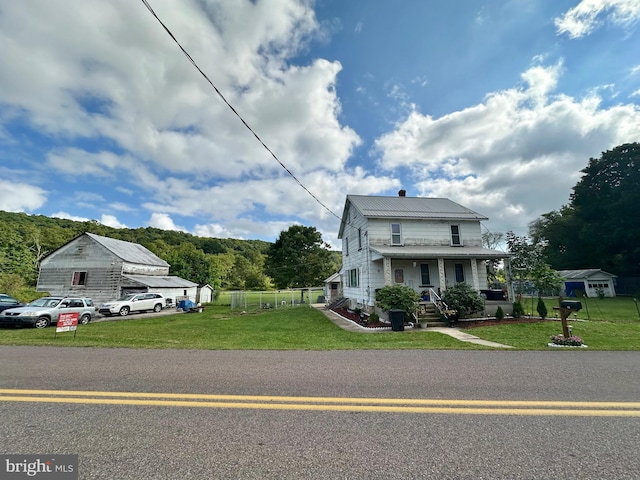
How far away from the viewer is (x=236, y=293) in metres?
25.9

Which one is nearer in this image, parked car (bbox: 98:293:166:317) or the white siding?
the white siding

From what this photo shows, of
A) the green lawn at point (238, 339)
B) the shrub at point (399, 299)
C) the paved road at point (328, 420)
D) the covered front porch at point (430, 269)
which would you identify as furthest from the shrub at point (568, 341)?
the covered front porch at point (430, 269)

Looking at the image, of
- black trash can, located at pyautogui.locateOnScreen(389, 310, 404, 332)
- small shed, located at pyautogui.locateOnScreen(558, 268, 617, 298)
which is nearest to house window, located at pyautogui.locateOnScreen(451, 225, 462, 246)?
black trash can, located at pyautogui.locateOnScreen(389, 310, 404, 332)

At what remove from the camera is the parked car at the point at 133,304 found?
67.8 ft

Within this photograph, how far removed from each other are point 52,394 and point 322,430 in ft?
13.5

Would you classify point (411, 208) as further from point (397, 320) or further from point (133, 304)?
point (133, 304)

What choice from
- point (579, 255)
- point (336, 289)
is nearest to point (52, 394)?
point (336, 289)

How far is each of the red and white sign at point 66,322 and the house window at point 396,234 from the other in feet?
51.9

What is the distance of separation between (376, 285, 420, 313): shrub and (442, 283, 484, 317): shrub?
182cm

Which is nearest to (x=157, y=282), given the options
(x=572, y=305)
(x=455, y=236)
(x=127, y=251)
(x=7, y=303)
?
(x=127, y=251)

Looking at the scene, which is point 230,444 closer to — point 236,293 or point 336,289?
point 236,293

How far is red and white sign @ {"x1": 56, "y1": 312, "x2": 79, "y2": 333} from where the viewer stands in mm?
9258

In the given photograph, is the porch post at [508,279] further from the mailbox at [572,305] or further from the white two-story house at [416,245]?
the mailbox at [572,305]

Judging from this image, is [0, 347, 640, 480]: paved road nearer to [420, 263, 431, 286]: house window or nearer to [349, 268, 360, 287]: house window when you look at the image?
[420, 263, 431, 286]: house window
